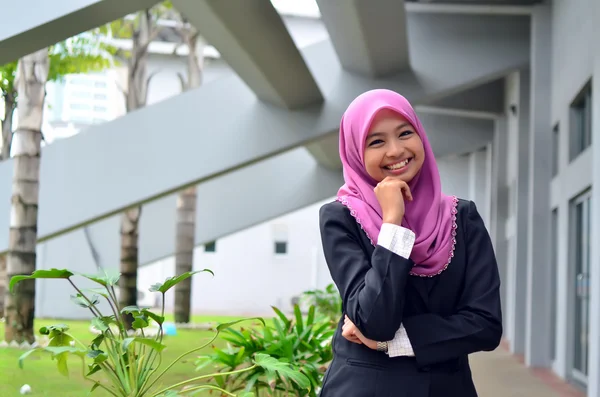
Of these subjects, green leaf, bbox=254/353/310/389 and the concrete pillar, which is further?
the concrete pillar

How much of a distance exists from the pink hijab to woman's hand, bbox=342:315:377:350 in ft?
0.45

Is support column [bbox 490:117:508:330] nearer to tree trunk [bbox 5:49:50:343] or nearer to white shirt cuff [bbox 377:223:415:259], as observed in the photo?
tree trunk [bbox 5:49:50:343]

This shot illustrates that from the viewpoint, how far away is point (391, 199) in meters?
1.39

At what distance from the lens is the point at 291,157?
1543 centimetres

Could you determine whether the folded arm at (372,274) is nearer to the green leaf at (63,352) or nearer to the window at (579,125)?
the green leaf at (63,352)

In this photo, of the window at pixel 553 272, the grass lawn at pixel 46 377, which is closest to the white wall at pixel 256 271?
the window at pixel 553 272

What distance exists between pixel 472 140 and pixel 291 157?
10.7 ft

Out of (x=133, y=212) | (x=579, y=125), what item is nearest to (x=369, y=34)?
(x=579, y=125)

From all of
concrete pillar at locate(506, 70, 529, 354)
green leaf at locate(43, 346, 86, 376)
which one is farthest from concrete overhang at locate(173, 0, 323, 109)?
green leaf at locate(43, 346, 86, 376)

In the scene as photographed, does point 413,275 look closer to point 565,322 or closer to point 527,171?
point 565,322

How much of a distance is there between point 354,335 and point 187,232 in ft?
37.6

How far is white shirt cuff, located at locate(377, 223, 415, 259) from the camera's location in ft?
4.46

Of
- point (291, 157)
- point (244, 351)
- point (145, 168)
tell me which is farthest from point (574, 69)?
point (291, 157)

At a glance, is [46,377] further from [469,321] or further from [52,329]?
[469,321]
